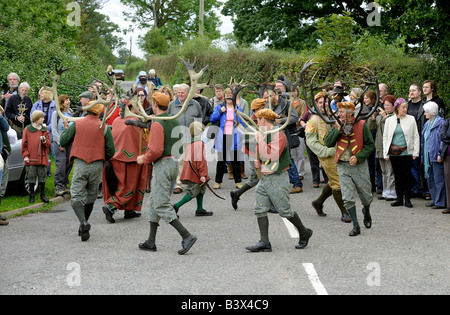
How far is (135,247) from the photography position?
862 centimetres

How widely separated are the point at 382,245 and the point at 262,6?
30547 mm

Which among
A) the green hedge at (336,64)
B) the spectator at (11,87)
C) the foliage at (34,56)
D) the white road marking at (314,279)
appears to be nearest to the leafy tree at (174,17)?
the green hedge at (336,64)

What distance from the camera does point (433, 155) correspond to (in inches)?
462

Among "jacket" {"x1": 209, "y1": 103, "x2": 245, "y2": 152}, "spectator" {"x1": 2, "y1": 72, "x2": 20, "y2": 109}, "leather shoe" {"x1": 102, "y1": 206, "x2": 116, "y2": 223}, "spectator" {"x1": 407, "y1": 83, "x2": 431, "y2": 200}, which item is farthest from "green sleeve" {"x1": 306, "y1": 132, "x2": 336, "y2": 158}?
"spectator" {"x1": 2, "y1": 72, "x2": 20, "y2": 109}

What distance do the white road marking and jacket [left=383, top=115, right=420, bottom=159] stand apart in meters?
5.38

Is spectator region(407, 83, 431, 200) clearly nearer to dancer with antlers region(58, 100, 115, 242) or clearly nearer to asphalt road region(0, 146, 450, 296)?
asphalt road region(0, 146, 450, 296)

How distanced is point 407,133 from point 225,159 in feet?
13.2

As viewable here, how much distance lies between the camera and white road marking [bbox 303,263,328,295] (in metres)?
6.40

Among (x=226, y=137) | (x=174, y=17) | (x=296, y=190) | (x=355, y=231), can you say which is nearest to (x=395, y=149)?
(x=296, y=190)

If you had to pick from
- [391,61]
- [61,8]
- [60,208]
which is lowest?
[60,208]

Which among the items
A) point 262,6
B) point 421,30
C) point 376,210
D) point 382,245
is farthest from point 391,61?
point 262,6

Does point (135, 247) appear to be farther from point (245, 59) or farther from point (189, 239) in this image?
point (245, 59)

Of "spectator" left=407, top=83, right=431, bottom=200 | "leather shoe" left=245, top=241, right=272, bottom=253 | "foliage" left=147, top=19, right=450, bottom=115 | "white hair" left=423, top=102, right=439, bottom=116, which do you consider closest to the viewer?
"leather shoe" left=245, top=241, right=272, bottom=253
